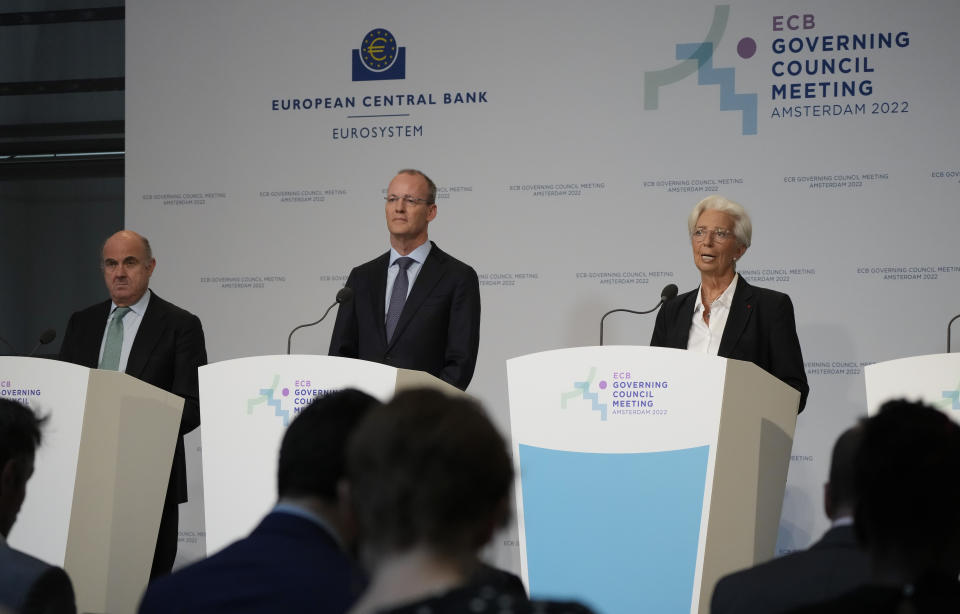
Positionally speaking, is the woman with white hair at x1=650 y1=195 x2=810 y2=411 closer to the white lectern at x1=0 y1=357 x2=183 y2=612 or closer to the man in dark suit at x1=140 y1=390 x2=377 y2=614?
the white lectern at x1=0 y1=357 x2=183 y2=612

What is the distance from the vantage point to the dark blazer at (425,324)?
4.50m

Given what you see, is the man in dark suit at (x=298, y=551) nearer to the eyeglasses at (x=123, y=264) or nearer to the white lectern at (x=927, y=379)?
the white lectern at (x=927, y=379)

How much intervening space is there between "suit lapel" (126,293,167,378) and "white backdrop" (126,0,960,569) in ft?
7.07

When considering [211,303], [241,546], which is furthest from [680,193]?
[241,546]

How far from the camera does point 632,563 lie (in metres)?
3.45

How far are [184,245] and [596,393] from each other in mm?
4348

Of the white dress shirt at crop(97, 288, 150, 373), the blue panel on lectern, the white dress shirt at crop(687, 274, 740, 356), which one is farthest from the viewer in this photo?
the white dress shirt at crop(97, 288, 150, 373)

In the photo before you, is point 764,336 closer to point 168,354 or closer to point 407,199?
point 407,199

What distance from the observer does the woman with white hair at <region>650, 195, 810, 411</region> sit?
432 centimetres

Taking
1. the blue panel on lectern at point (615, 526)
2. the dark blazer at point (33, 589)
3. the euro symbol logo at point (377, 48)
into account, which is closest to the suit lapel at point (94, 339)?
the blue panel on lectern at point (615, 526)

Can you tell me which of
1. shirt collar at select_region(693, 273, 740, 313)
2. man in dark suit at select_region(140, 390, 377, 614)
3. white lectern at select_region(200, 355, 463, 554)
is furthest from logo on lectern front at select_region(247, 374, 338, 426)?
man in dark suit at select_region(140, 390, 377, 614)

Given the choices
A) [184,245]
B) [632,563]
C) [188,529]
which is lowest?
[188,529]

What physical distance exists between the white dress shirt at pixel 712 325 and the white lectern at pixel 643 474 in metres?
0.81

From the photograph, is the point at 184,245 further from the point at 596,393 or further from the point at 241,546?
the point at 241,546
